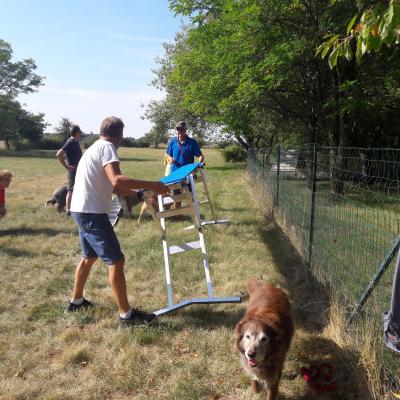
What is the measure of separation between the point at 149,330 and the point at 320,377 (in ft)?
5.48

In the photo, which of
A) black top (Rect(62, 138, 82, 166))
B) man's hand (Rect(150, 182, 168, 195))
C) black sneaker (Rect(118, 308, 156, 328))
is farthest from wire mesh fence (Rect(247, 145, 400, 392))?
black top (Rect(62, 138, 82, 166))

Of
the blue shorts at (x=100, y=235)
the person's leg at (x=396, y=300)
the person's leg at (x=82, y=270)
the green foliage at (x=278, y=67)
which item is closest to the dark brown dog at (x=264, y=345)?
the person's leg at (x=396, y=300)

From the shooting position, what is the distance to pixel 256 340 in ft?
8.77

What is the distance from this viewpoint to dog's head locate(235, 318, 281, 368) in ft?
8.74

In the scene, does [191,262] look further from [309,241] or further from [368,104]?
[368,104]

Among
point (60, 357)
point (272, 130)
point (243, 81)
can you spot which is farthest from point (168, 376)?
point (272, 130)

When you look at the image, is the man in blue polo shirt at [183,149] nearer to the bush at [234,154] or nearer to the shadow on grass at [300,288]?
the shadow on grass at [300,288]

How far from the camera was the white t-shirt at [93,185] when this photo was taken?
377 centimetres

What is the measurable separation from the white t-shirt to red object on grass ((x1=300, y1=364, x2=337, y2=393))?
7.69 feet

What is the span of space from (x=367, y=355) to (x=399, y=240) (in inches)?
37.1

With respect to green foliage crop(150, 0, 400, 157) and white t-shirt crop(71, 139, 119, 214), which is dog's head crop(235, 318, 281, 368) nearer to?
white t-shirt crop(71, 139, 119, 214)

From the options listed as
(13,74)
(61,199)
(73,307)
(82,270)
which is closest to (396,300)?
(82,270)

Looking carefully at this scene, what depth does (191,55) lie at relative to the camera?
15164 millimetres

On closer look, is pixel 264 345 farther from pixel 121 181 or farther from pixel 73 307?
pixel 73 307
